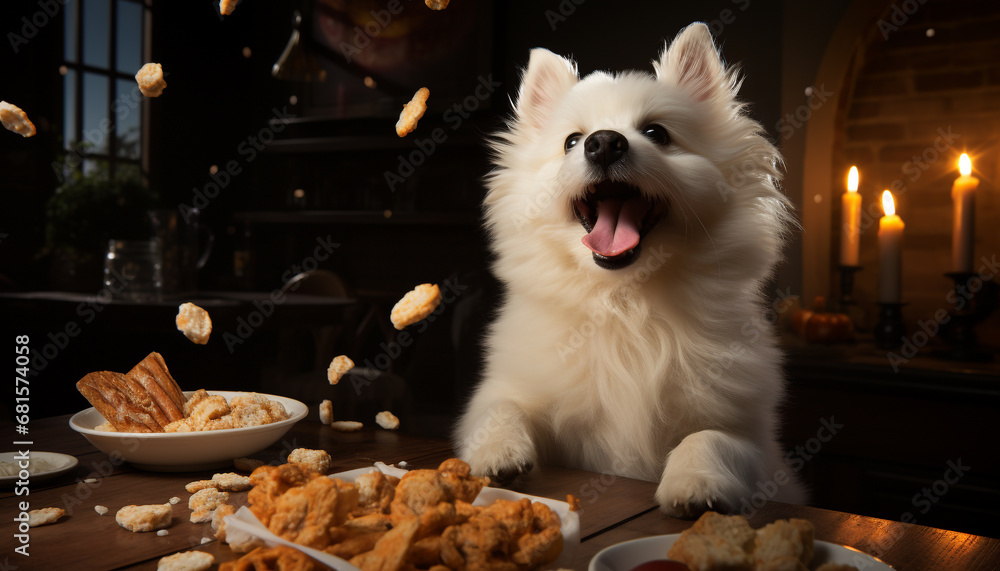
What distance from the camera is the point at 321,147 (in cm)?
483

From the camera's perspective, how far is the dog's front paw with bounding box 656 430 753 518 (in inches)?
38.1

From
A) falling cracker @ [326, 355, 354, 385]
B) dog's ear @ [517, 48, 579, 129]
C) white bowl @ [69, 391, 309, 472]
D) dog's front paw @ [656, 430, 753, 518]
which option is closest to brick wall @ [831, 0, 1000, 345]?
dog's ear @ [517, 48, 579, 129]

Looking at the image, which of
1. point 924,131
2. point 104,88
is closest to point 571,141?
point 924,131

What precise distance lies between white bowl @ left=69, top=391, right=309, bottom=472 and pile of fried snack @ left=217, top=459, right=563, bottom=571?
10.8 inches

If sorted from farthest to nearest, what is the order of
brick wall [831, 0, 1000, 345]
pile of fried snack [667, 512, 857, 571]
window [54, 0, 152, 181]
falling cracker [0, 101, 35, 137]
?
A: window [54, 0, 152, 181] → brick wall [831, 0, 1000, 345] → falling cracker [0, 101, 35, 137] → pile of fried snack [667, 512, 857, 571]

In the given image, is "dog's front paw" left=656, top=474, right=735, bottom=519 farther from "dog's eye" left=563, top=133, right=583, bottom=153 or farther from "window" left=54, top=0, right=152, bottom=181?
"window" left=54, top=0, right=152, bottom=181

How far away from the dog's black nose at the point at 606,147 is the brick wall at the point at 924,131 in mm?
2204

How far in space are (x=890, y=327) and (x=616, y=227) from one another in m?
1.74

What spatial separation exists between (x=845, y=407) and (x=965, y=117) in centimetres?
143

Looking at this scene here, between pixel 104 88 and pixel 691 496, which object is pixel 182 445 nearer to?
pixel 691 496

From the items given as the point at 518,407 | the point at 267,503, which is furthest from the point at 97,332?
the point at 267,503

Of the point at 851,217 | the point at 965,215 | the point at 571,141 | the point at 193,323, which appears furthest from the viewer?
the point at 851,217

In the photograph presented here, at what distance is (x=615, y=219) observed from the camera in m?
1.51

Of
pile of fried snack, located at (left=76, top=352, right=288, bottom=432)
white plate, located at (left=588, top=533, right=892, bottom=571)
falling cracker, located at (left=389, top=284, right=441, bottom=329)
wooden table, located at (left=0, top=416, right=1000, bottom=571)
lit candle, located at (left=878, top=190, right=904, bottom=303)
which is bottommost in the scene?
wooden table, located at (left=0, top=416, right=1000, bottom=571)
